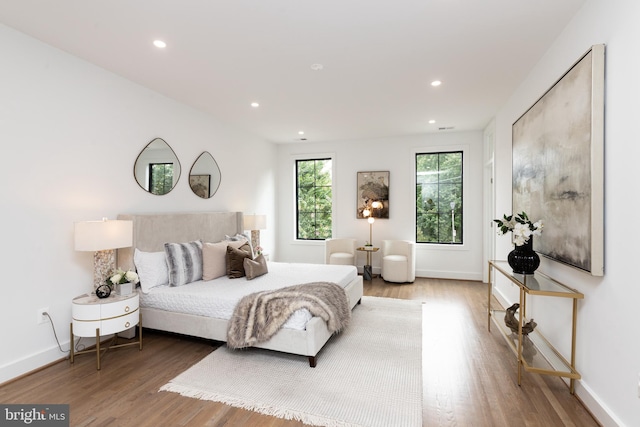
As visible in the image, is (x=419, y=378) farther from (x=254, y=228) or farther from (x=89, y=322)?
(x=254, y=228)

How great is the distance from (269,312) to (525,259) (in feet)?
7.33

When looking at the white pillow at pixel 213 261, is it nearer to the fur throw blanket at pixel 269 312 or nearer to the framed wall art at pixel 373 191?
the fur throw blanket at pixel 269 312

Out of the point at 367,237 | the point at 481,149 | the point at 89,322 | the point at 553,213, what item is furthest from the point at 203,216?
the point at 481,149

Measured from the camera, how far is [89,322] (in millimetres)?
2646

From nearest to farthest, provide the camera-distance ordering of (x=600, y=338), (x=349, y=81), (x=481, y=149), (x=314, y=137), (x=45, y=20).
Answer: (x=600, y=338)
(x=45, y=20)
(x=349, y=81)
(x=481, y=149)
(x=314, y=137)

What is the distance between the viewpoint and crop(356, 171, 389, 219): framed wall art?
6.33m

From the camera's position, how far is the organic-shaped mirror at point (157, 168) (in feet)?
11.9

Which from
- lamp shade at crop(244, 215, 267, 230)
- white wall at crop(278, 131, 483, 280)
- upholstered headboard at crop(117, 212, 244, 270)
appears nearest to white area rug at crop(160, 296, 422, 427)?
upholstered headboard at crop(117, 212, 244, 270)

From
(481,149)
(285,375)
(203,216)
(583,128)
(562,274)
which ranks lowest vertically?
(285,375)

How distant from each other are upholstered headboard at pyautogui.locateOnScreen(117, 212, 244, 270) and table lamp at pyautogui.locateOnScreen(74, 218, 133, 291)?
0.23 metres

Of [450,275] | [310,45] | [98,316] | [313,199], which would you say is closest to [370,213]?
[313,199]

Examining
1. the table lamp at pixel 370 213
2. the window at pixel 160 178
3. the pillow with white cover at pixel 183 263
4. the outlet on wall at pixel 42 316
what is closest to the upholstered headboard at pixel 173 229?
the pillow with white cover at pixel 183 263

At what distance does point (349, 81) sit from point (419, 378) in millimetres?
2947

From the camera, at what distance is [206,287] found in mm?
3307
